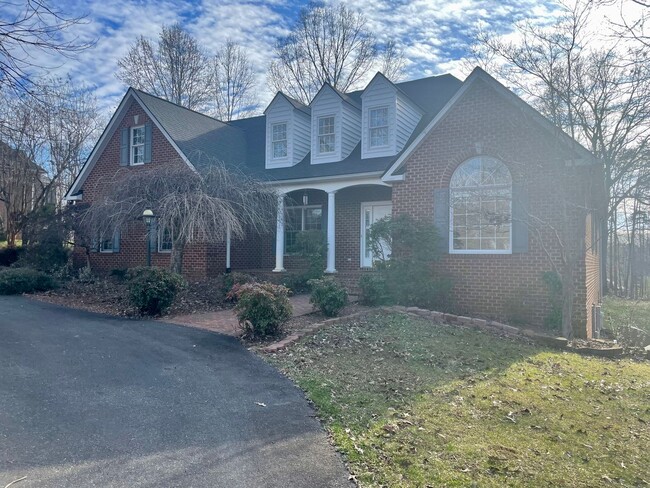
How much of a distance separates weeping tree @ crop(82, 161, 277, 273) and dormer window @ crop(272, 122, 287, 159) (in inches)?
163

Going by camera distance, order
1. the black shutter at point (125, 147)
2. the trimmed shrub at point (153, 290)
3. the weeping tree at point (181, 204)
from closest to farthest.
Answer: the trimmed shrub at point (153, 290) < the weeping tree at point (181, 204) < the black shutter at point (125, 147)

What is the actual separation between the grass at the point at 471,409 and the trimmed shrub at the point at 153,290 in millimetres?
3812

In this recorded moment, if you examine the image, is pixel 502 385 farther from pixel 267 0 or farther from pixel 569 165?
pixel 267 0

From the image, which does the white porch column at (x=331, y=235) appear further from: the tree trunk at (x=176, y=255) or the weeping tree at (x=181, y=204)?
the tree trunk at (x=176, y=255)

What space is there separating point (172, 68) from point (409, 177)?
942 inches

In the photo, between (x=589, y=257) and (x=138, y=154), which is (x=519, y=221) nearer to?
(x=589, y=257)

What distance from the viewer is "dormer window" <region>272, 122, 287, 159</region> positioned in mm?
16875

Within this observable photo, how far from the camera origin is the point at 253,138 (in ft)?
64.7

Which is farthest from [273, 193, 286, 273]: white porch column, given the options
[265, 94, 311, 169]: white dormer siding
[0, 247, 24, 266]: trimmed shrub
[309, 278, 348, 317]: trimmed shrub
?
[0, 247, 24, 266]: trimmed shrub

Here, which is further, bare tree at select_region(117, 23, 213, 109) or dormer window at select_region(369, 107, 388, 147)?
bare tree at select_region(117, 23, 213, 109)

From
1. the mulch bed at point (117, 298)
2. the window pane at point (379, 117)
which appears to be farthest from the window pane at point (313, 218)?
the mulch bed at point (117, 298)

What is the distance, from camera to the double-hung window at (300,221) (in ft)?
54.3

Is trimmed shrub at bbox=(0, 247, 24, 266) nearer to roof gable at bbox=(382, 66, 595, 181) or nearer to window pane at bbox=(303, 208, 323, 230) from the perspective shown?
window pane at bbox=(303, 208, 323, 230)

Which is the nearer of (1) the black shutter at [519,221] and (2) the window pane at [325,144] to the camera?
(1) the black shutter at [519,221]
